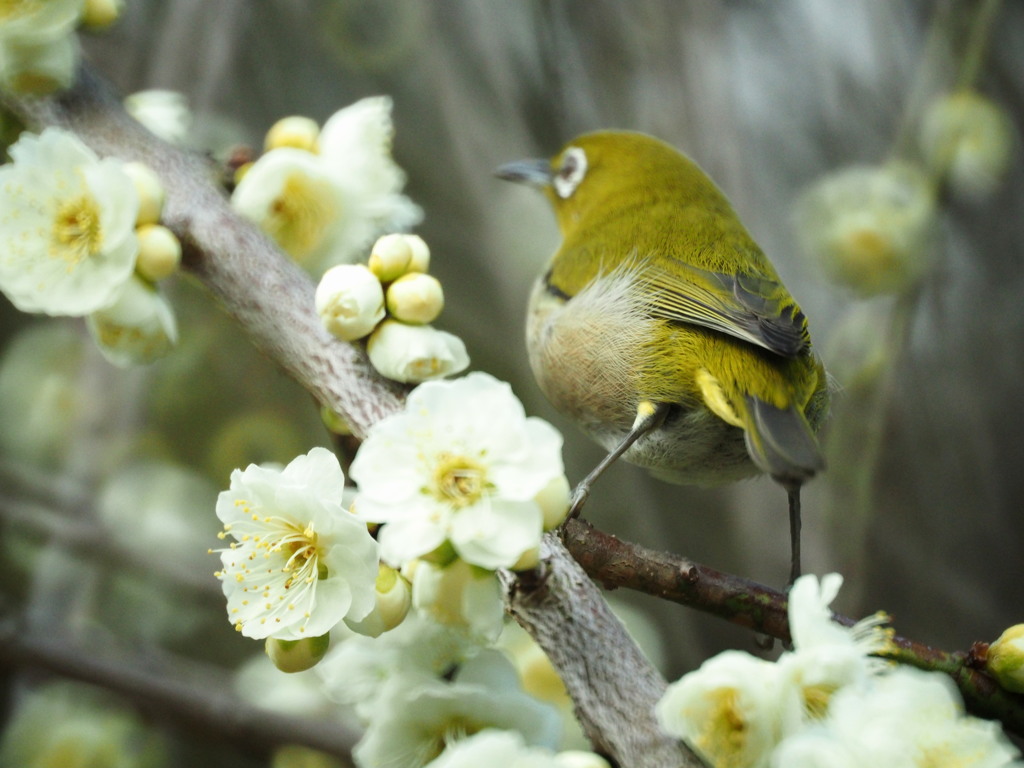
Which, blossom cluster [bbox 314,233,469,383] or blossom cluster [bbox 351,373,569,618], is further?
blossom cluster [bbox 314,233,469,383]

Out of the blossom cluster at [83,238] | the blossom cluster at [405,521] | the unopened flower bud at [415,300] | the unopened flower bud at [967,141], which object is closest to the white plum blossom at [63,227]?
the blossom cluster at [83,238]

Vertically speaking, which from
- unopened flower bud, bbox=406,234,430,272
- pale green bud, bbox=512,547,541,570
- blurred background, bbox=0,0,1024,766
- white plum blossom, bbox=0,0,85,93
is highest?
white plum blossom, bbox=0,0,85,93

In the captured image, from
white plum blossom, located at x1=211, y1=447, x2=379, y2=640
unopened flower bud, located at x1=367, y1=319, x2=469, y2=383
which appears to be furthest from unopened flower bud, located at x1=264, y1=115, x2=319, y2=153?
white plum blossom, located at x1=211, y1=447, x2=379, y2=640

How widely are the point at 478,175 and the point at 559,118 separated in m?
0.64

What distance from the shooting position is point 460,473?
1.04 meters

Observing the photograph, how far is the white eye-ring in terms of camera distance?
10.2ft

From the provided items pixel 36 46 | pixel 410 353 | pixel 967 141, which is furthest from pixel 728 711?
pixel 967 141

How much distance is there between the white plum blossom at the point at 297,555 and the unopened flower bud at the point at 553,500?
204mm

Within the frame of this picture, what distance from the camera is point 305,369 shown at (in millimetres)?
1389

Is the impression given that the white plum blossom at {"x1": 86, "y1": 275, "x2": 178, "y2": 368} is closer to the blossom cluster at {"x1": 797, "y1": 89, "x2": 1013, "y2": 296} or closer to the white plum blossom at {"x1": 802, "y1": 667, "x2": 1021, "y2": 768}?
the white plum blossom at {"x1": 802, "y1": 667, "x2": 1021, "y2": 768}

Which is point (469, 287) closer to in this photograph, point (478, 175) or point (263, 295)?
point (478, 175)

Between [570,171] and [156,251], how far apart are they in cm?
188

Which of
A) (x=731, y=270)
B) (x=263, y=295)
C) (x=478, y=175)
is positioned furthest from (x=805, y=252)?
(x=263, y=295)

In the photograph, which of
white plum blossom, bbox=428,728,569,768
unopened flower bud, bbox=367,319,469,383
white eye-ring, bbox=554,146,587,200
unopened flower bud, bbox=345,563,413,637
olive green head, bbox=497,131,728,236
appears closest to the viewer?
white plum blossom, bbox=428,728,569,768
